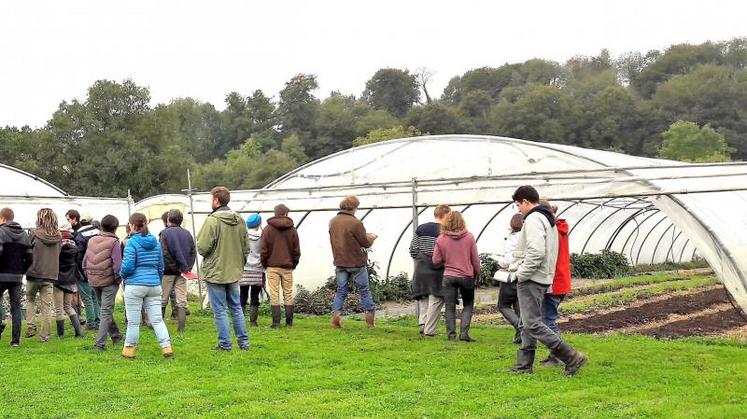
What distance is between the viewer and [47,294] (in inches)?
416

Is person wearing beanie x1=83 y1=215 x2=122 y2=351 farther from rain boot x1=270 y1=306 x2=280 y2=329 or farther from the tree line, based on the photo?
the tree line

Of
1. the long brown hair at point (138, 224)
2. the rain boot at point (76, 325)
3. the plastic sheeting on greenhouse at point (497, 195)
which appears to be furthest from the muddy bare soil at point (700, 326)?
the rain boot at point (76, 325)

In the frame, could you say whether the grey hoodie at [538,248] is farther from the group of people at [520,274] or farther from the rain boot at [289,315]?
the rain boot at [289,315]

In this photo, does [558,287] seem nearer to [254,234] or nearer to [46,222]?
[254,234]

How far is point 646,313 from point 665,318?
1.86 ft

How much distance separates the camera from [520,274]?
7723mm

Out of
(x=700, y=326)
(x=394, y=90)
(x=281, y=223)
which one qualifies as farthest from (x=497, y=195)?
(x=394, y=90)

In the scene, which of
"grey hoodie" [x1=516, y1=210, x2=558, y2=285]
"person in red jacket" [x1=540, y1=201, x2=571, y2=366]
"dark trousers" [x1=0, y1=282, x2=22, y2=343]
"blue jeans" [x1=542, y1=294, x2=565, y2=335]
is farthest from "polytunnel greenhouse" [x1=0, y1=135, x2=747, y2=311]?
"dark trousers" [x1=0, y1=282, x2=22, y2=343]

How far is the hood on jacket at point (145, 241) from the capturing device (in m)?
8.98

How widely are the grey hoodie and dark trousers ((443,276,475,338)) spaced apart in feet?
7.60

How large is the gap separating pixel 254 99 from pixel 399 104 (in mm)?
15362

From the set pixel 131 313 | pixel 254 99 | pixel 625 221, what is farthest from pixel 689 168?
pixel 254 99

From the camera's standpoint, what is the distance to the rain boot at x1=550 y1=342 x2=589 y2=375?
305 inches

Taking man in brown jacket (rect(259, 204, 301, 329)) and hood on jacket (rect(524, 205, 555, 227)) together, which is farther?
man in brown jacket (rect(259, 204, 301, 329))
